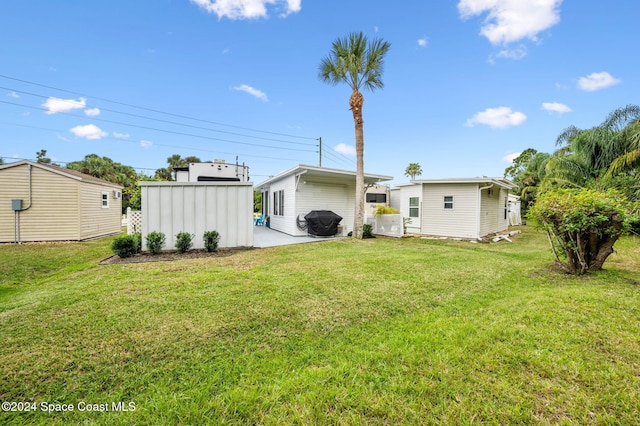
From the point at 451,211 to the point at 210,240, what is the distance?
10.8 meters

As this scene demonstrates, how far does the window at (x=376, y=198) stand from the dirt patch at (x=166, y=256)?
17056 millimetres

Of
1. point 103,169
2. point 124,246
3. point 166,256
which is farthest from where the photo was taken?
point 103,169

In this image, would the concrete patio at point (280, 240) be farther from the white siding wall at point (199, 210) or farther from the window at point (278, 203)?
the window at point (278, 203)

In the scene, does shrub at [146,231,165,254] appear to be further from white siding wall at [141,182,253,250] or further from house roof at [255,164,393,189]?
house roof at [255,164,393,189]

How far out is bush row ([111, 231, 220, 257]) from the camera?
21.5ft

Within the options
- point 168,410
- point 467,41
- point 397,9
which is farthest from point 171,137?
point 168,410

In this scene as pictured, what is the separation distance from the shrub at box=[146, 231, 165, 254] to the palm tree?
7.11m

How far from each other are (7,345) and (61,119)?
87.5 feet

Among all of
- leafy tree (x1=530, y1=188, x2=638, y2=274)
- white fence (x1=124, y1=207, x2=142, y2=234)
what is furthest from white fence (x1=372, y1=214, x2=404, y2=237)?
white fence (x1=124, y1=207, x2=142, y2=234)

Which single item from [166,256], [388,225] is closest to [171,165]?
[166,256]

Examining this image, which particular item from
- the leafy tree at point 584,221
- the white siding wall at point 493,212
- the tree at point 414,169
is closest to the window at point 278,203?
the white siding wall at point 493,212

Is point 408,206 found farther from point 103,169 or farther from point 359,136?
point 103,169

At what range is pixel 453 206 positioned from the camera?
12188 millimetres

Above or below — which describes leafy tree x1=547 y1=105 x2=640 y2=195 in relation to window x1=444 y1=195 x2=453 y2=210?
above
